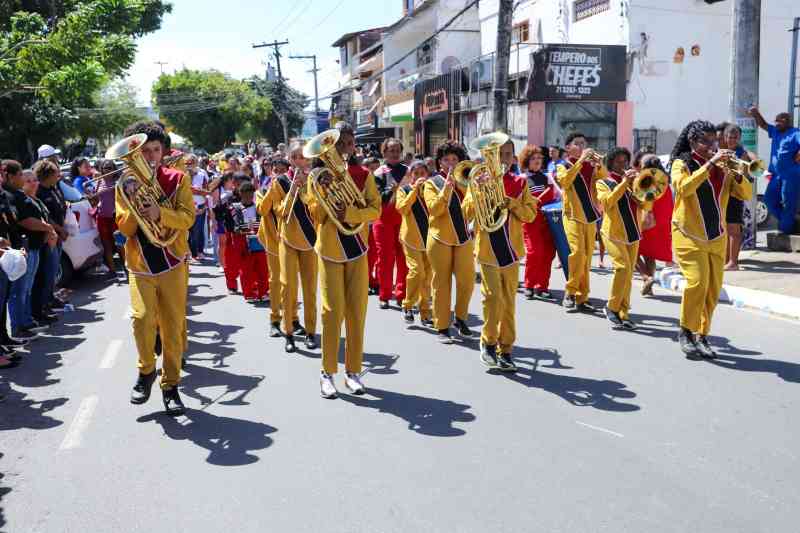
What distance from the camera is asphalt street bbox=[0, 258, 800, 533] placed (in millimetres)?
3953

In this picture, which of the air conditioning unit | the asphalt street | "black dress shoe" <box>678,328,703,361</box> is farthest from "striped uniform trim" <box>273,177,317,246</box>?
the air conditioning unit

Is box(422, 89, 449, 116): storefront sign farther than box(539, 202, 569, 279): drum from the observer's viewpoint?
Yes

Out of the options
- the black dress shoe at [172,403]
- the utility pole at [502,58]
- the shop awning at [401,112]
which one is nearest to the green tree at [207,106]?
the shop awning at [401,112]

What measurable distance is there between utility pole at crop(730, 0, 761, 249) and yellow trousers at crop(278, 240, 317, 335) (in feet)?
24.8

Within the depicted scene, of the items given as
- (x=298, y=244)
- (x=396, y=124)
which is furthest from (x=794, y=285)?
(x=396, y=124)

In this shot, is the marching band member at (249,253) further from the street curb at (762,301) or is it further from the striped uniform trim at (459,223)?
the street curb at (762,301)

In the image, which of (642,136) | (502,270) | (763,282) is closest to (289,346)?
(502,270)

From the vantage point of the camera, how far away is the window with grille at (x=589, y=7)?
2074 centimetres

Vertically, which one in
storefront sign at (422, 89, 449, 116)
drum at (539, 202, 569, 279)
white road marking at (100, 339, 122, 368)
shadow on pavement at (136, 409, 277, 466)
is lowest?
white road marking at (100, 339, 122, 368)

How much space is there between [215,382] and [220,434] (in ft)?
4.56

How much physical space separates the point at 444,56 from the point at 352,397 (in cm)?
3189

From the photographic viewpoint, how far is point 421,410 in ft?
18.3

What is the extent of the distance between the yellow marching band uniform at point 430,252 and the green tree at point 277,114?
59.1m

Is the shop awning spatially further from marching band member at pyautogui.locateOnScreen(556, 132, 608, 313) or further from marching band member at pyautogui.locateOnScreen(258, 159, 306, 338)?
marching band member at pyautogui.locateOnScreen(258, 159, 306, 338)
